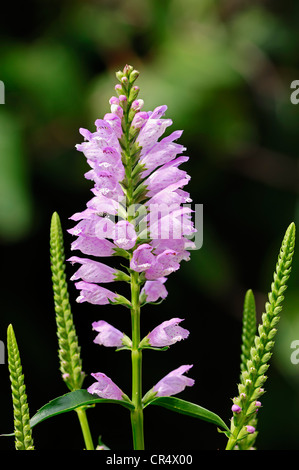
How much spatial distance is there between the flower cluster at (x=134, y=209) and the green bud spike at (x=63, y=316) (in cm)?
2

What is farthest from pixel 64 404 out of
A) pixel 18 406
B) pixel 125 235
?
pixel 125 235

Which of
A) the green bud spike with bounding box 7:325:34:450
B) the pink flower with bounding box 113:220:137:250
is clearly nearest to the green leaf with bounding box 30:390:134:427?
the green bud spike with bounding box 7:325:34:450

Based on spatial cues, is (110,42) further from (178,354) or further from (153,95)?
(178,354)

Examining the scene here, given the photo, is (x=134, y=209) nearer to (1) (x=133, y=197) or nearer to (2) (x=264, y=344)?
(1) (x=133, y=197)

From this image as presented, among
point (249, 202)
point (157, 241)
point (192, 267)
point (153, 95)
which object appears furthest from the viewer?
point (249, 202)

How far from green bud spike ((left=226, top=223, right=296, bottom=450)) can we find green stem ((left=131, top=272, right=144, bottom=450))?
7cm

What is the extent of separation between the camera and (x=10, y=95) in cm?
201

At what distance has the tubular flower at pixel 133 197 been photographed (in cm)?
51

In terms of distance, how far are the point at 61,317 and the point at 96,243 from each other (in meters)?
0.07

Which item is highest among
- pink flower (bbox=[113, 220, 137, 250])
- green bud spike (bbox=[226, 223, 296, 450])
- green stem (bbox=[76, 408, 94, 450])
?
pink flower (bbox=[113, 220, 137, 250])

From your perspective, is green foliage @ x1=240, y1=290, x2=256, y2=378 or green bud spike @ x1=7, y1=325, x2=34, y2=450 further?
green foliage @ x1=240, y1=290, x2=256, y2=378

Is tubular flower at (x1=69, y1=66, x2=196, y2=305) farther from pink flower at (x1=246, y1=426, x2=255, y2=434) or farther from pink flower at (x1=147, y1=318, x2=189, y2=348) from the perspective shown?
pink flower at (x1=246, y1=426, x2=255, y2=434)

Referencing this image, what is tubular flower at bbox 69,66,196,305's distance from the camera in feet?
1.68

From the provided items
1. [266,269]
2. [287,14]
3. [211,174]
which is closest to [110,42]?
[211,174]
